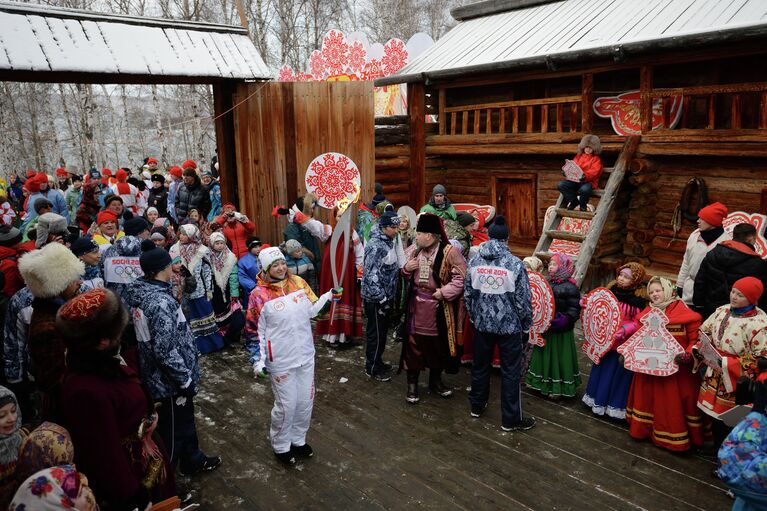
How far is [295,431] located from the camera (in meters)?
4.75

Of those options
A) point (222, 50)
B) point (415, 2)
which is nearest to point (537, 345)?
point (222, 50)

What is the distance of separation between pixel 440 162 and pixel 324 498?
9.10m

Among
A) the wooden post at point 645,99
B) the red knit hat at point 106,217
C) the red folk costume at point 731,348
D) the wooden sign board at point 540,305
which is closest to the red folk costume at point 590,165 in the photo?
the wooden post at point 645,99

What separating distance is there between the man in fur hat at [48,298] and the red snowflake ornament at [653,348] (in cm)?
492

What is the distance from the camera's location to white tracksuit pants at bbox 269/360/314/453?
451 centimetres

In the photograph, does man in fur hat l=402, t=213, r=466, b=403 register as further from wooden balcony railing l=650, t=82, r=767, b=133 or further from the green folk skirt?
wooden balcony railing l=650, t=82, r=767, b=133

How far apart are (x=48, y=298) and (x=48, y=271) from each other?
25 cm

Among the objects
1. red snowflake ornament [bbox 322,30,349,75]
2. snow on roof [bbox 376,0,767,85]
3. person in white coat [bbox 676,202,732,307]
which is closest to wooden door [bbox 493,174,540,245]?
snow on roof [bbox 376,0,767,85]

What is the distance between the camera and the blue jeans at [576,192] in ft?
29.3

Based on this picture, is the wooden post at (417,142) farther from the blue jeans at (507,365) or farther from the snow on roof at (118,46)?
the blue jeans at (507,365)

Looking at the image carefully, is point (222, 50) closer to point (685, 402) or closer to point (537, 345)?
point (537, 345)

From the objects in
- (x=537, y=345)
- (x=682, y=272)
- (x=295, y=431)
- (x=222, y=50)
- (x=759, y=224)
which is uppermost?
(x=222, y=50)

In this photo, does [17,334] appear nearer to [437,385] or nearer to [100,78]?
[437,385]

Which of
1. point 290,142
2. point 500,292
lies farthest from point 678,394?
point 290,142
